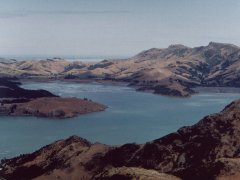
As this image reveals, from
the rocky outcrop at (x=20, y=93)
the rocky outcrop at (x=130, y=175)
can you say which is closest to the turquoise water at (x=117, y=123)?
the rocky outcrop at (x=20, y=93)

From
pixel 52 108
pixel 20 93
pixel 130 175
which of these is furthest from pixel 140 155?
pixel 20 93

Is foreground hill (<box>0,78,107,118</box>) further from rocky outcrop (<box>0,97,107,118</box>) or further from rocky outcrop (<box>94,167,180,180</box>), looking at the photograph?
rocky outcrop (<box>94,167,180,180</box>)

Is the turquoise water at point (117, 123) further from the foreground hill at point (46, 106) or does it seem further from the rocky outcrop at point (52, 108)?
the foreground hill at point (46, 106)

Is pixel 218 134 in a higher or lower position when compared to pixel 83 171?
higher

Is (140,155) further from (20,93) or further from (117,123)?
(20,93)

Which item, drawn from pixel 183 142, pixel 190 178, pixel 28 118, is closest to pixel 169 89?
pixel 28 118

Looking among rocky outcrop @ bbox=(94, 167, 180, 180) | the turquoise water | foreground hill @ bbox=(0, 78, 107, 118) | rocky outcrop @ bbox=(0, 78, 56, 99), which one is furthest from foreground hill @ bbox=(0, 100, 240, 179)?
rocky outcrop @ bbox=(0, 78, 56, 99)

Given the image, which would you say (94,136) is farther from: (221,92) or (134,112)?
(221,92)
